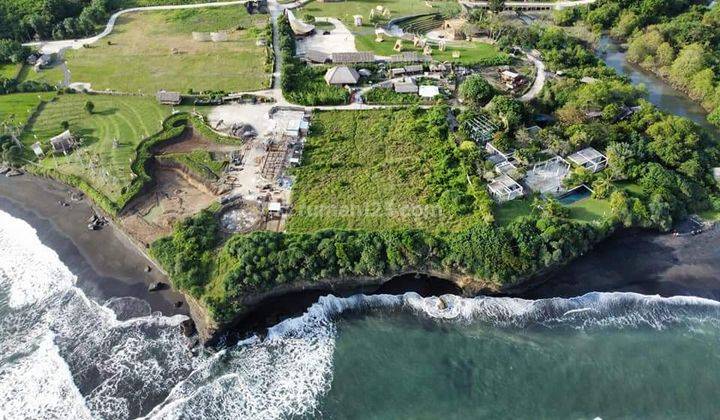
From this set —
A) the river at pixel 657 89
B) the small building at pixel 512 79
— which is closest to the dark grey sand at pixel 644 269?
the river at pixel 657 89

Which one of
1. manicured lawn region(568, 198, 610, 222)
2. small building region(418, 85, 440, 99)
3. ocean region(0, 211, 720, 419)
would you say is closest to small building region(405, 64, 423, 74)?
small building region(418, 85, 440, 99)

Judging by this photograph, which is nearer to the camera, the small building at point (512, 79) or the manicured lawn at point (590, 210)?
the manicured lawn at point (590, 210)

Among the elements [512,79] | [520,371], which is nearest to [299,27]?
[512,79]

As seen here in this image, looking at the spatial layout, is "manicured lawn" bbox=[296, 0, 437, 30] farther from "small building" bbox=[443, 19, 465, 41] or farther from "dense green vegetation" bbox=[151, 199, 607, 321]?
"dense green vegetation" bbox=[151, 199, 607, 321]

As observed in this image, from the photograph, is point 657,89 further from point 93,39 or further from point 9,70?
point 9,70

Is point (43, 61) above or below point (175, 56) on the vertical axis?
below

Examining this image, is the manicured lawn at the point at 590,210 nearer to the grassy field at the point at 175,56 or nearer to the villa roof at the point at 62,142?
the grassy field at the point at 175,56
